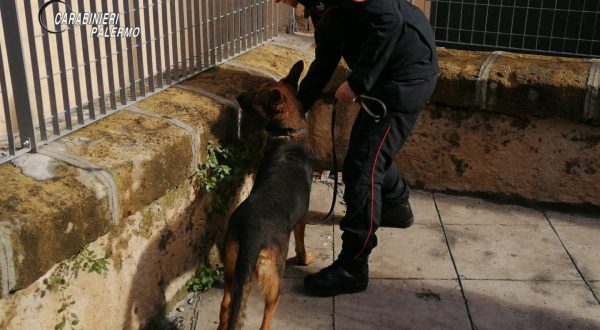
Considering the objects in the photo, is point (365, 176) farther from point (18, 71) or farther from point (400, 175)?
point (18, 71)

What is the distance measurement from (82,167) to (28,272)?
67 centimetres

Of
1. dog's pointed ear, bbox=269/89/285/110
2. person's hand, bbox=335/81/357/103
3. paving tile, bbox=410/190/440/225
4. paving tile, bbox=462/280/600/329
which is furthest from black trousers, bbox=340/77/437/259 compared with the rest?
paving tile, bbox=410/190/440/225

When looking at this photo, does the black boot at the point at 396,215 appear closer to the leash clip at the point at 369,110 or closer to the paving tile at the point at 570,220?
the leash clip at the point at 369,110

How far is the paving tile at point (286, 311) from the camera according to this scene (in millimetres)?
4168

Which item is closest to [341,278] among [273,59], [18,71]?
[273,59]

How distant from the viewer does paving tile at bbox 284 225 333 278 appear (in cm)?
475

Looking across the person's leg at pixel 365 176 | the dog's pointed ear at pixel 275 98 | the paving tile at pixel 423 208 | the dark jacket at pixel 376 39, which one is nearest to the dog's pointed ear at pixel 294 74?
the dark jacket at pixel 376 39

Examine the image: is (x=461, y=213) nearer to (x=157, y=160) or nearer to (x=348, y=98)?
(x=348, y=98)

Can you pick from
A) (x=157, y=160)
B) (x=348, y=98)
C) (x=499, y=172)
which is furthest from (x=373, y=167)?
(x=499, y=172)

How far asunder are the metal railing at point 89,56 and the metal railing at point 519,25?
223 centimetres

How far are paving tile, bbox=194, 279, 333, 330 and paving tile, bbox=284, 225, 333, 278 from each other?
20 centimetres

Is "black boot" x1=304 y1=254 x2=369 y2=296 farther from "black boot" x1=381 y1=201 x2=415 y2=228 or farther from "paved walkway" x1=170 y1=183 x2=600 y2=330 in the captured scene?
"black boot" x1=381 y1=201 x2=415 y2=228

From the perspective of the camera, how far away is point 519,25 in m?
6.48

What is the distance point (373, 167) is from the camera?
432 cm
